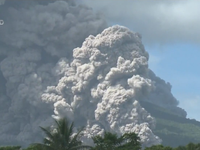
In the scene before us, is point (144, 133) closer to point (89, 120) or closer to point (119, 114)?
point (119, 114)

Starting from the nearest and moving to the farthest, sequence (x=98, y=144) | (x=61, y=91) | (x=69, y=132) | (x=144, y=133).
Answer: (x=69, y=132) → (x=98, y=144) → (x=144, y=133) → (x=61, y=91)

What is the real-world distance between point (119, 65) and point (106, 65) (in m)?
5.20

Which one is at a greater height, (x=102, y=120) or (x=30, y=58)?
(x=30, y=58)

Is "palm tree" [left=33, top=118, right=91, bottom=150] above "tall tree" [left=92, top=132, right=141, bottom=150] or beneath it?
beneath

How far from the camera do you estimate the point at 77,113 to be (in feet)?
557

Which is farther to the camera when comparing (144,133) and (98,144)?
(144,133)

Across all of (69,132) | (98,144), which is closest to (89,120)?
(98,144)

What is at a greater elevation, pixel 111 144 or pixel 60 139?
pixel 111 144

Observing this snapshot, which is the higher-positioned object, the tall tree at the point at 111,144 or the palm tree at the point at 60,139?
the tall tree at the point at 111,144

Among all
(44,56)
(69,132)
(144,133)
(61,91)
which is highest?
(44,56)

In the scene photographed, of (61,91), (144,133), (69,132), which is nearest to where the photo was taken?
(69,132)

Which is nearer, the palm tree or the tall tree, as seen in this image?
the palm tree

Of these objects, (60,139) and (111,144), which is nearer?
(60,139)

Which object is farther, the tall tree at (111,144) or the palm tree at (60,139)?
the tall tree at (111,144)
